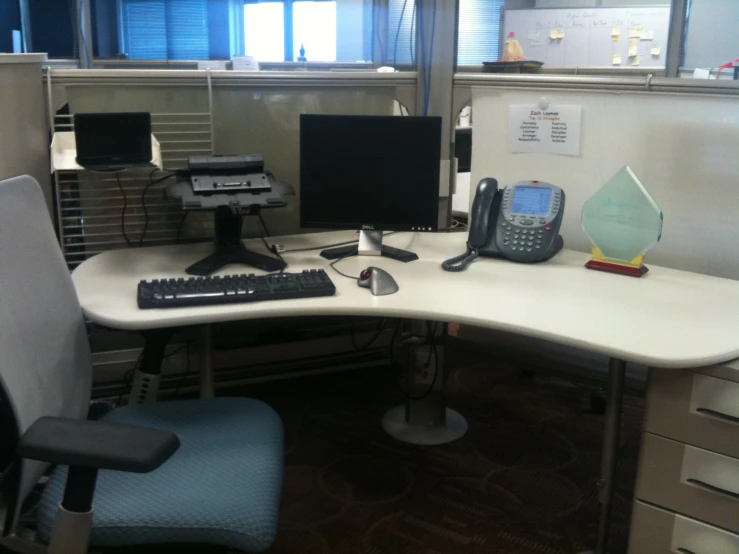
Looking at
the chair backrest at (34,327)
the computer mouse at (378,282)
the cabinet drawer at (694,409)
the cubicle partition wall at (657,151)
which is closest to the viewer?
the chair backrest at (34,327)

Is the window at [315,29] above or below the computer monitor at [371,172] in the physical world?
above

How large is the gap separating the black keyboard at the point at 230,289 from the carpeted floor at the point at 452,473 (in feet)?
2.35

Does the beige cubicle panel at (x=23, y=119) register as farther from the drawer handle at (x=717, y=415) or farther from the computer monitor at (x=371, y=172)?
the drawer handle at (x=717, y=415)

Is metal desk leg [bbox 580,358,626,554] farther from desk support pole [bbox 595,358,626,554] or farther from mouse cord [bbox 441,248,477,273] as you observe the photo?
mouse cord [bbox 441,248,477,273]

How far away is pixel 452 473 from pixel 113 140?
1.42m

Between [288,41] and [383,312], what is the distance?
574 cm

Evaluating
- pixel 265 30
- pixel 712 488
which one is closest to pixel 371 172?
pixel 712 488

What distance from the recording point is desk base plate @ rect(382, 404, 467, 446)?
242 cm

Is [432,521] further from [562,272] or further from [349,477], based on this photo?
[562,272]

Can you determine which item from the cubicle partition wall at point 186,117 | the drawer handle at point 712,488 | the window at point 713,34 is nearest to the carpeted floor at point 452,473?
the drawer handle at point 712,488

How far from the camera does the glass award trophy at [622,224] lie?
1.82 metres

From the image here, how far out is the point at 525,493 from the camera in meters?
2.15

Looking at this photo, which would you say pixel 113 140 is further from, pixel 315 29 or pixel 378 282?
pixel 315 29

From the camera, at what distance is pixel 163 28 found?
7145 millimetres
